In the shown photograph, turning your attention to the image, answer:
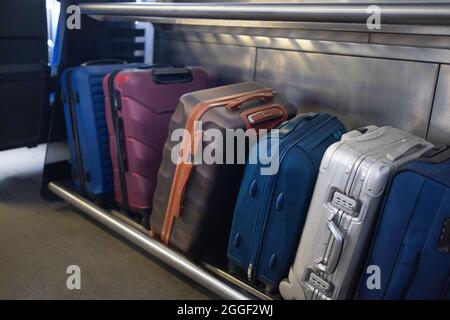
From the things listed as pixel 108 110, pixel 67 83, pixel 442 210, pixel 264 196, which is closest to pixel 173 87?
pixel 108 110

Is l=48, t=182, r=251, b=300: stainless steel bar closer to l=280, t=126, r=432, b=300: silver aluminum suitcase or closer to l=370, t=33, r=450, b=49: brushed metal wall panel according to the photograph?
l=280, t=126, r=432, b=300: silver aluminum suitcase

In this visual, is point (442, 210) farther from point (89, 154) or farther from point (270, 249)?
point (89, 154)

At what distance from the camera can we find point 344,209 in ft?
4.01

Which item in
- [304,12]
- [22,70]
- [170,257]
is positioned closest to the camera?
[304,12]

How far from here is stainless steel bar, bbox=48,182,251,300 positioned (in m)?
1.45

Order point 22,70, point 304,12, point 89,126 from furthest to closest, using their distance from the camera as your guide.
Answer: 1. point 22,70
2. point 89,126
3. point 304,12

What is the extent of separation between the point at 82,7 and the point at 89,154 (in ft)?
2.25

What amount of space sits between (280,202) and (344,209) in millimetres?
209

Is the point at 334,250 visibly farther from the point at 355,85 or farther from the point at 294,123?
the point at 355,85

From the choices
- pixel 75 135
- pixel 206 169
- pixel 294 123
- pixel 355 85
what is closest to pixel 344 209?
pixel 294 123

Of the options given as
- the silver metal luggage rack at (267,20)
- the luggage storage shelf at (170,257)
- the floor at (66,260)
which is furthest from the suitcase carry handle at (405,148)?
the floor at (66,260)

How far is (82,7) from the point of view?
2115 millimetres

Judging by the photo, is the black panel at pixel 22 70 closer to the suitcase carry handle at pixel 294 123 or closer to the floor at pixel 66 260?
the floor at pixel 66 260

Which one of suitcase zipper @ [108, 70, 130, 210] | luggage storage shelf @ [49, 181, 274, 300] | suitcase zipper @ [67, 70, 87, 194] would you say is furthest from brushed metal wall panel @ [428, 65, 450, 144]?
suitcase zipper @ [67, 70, 87, 194]
